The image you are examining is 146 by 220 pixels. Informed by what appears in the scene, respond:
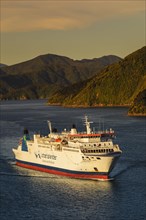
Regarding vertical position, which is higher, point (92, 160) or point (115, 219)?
point (92, 160)

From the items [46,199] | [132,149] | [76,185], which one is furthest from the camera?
[132,149]

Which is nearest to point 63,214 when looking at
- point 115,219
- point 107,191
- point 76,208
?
point 76,208

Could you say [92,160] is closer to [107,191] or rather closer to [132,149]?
[107,191]

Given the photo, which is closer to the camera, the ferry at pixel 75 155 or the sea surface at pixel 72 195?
the sea surface at pixel 72 195

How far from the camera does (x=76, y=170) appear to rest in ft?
301

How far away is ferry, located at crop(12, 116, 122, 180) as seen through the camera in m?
89.8

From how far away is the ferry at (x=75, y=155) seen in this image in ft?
295

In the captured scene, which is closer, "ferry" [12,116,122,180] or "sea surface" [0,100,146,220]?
"sea surface" [0,100,146,220]

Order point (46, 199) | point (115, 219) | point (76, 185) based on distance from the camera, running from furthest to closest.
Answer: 1. point (76, 185)
2. point (46, 199)
3. point (115, 219)

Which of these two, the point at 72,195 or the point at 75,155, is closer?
the point at 72,195

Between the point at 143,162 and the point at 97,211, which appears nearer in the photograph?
the point at 97,211

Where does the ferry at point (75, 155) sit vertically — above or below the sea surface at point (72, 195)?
above

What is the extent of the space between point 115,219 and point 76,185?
1882 centimetres

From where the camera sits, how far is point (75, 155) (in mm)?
91625
